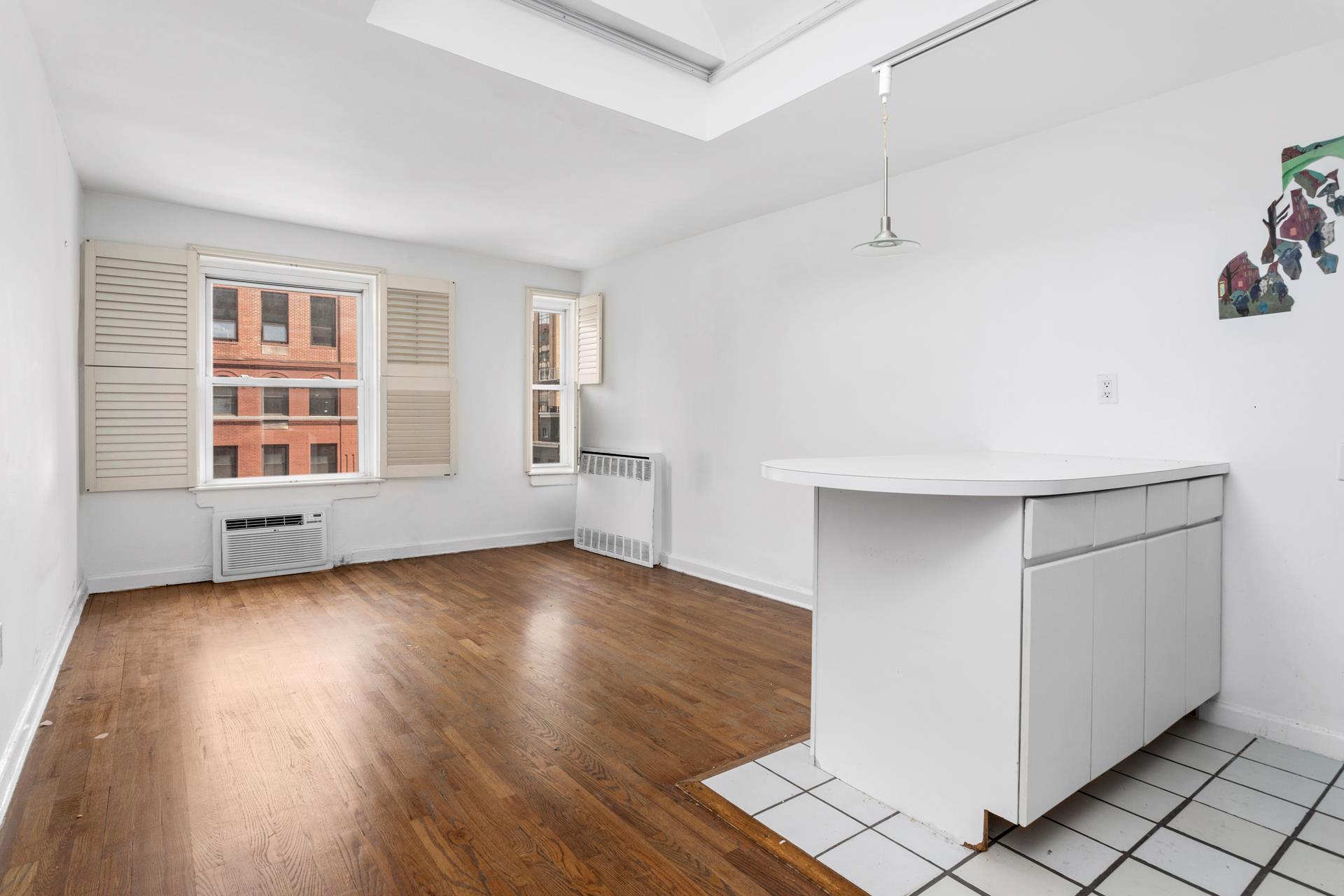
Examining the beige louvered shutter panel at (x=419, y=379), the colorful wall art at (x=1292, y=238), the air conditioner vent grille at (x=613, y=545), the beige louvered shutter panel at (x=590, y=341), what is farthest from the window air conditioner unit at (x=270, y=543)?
the colorful wall art at (x=1292, y=238)

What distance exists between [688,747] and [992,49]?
2.60 metres

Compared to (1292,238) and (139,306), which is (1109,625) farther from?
(139,306)

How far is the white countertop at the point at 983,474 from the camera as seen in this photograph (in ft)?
5.33

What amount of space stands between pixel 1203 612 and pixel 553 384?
194 inches

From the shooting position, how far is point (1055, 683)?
173 cm

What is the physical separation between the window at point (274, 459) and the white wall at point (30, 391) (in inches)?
53.1

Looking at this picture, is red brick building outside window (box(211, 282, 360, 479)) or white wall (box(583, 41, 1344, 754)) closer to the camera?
white wall (box(583, 41, 1344, 754))

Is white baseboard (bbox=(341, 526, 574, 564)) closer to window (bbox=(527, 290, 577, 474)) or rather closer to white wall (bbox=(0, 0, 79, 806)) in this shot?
window (bbox=(527, 290, 577, 474))

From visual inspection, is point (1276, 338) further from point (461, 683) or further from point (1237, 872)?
point (461, 683)

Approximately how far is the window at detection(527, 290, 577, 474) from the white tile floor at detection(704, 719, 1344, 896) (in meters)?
4.34

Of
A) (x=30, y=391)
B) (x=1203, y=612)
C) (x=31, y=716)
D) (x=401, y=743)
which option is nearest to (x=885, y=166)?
(x=1203, y=612)

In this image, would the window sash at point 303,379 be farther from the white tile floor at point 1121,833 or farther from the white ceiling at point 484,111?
the white tile floor at point 1121,833


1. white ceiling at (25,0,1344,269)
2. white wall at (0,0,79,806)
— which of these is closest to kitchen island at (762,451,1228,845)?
white ceiling at (25,0,1344,269)

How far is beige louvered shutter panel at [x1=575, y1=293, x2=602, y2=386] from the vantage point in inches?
230
